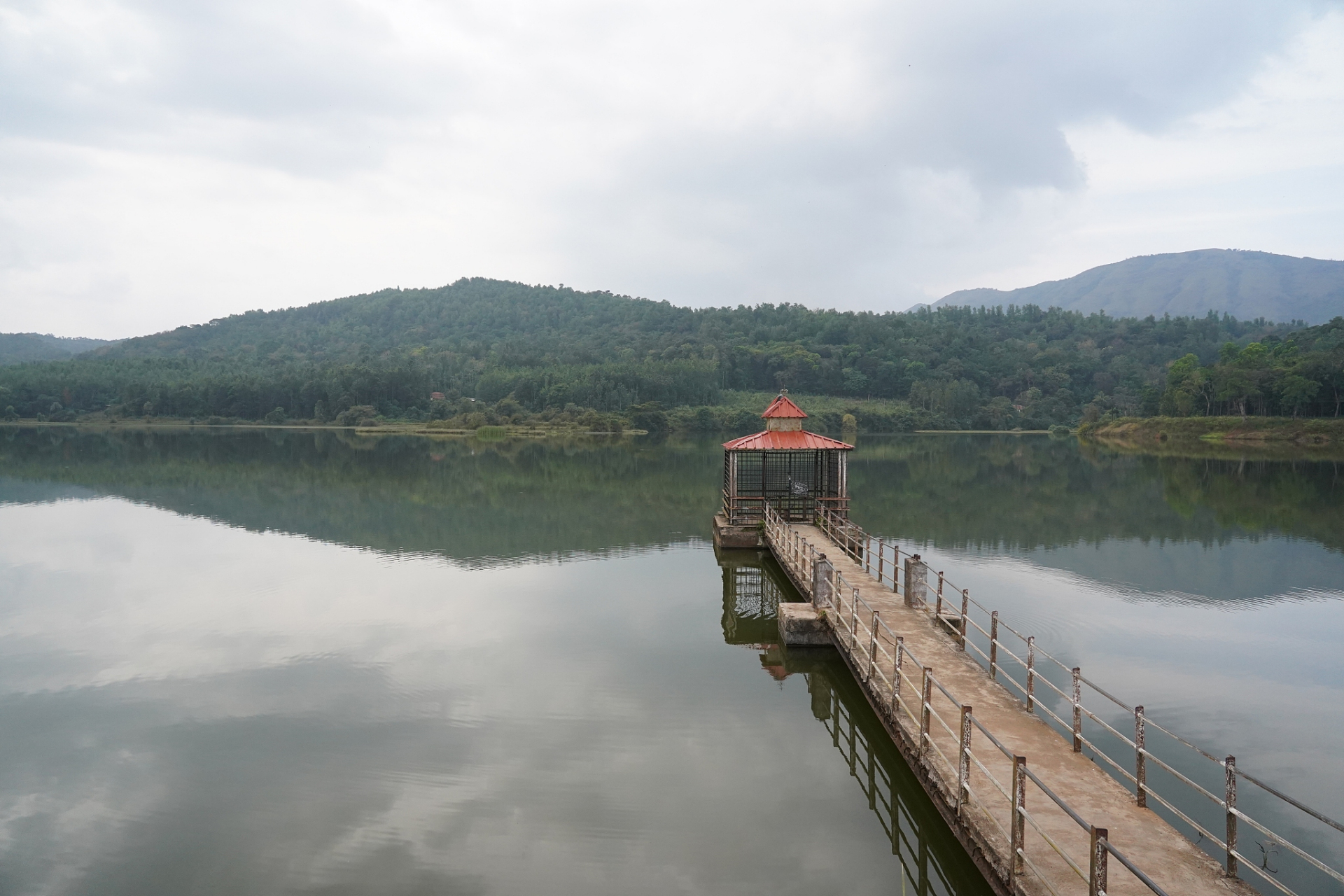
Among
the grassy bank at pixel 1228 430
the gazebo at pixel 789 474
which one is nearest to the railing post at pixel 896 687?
the gazebo at pixel 789 474

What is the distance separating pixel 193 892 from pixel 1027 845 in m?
7.17

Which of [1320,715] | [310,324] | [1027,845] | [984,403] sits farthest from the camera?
[310,324]

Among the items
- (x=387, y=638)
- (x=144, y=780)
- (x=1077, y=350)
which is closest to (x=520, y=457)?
(x=387, y=638)

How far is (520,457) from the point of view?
186ft

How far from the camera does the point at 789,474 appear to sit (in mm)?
24125

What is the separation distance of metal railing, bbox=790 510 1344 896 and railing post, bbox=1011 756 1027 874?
0.05 feet

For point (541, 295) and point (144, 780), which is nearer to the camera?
point (144, 780)

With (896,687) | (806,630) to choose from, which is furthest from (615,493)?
(896,687)

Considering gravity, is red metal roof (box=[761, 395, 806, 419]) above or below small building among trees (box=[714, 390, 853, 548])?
above

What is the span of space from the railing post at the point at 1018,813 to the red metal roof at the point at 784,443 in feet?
51.8

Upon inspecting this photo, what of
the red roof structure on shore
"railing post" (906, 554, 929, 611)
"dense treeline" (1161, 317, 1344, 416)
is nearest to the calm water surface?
"railing post" (906, 554, 929, 611)

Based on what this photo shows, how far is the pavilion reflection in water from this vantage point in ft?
24.6

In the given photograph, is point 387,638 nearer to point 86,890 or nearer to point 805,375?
point 86,890

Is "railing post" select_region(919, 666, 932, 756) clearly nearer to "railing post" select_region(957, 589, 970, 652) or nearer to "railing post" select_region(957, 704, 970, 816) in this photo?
"railing post" select_region(957, 704, 970, 816)
